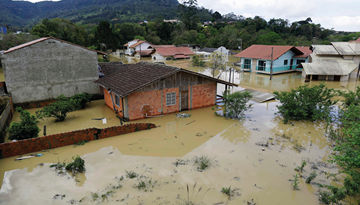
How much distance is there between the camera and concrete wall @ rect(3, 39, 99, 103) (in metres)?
17.0

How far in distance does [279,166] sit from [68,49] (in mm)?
17228

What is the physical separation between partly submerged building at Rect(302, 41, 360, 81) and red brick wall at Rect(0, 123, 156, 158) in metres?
24.8

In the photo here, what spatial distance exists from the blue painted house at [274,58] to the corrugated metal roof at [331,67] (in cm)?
539

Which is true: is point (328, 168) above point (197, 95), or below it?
below

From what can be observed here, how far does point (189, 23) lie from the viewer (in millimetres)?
99000

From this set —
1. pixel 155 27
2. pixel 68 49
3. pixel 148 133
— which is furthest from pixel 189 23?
pixel 148 133

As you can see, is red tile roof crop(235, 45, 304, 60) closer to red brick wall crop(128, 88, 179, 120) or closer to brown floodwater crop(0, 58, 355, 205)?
brown floodwater crop(0, 58, 355, 205)

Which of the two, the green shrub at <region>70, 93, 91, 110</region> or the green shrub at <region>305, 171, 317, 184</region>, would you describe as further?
the green shrub at <region>70, 93, 91, 110</region>

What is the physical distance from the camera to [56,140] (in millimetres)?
11352

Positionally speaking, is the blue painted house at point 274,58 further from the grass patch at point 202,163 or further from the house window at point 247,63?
the grass patch at point 202,163

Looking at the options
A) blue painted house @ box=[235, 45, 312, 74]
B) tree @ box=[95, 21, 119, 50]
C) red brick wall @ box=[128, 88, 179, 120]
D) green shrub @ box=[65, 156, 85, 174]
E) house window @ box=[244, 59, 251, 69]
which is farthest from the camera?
tree @ box=[95, 21, 119, 50]

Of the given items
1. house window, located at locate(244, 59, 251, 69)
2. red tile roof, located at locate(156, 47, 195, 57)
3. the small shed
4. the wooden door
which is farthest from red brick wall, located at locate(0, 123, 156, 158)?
red tile roof, located at locate(156, 47, 195, 57)

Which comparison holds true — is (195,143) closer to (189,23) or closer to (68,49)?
(68,49)

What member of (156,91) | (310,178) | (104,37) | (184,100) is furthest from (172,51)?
(310,178)
